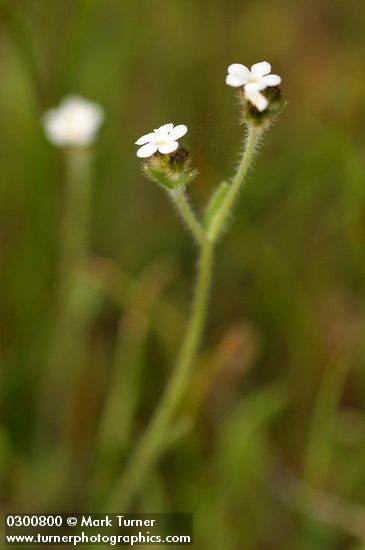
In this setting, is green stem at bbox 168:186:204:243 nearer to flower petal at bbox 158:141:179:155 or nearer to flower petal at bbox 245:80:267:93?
flower petal at bbox 158:141:179:155

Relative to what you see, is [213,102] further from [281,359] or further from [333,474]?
[333,474]

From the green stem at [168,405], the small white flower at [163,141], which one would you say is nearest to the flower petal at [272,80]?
the small white flower at [163,141]

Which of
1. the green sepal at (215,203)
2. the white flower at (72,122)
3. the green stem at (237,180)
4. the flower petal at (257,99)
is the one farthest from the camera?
the white flower at (72,122)

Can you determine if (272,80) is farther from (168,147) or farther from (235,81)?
(168,147)

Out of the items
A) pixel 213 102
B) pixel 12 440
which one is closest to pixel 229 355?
pixel 12 440

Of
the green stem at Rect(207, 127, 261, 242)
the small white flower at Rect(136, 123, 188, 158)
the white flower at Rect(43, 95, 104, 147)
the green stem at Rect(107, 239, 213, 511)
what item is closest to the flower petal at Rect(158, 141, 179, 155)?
the small white flower at Rect(136, 123, 188, 158)

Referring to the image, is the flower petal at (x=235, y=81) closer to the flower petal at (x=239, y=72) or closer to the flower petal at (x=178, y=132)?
the flower petal at (x=239, y=72)

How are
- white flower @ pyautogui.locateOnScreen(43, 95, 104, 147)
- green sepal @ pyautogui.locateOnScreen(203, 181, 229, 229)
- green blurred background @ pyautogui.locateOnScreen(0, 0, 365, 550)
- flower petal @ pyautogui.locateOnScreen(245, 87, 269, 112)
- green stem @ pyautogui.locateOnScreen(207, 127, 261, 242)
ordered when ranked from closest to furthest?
flower petal @ pyautogui.locateOnScreen(245, 87, 269, 112) → green stem @ pyautogui.locateOnScreen(207, 127, 261, 242) → green sepal @ pyautogui.locateOnScreen(203, 181, 229, 229) → green blurred background @ pyautogui.locateOnScreen(0, 0, 365, 550) → white flower @ pyautogui.locateOnScreen(43, 95, 104, 147)
